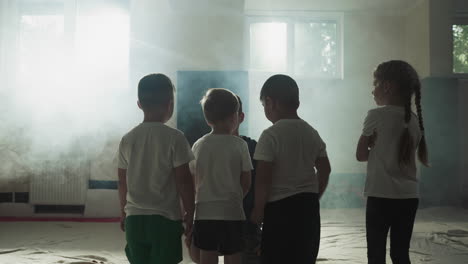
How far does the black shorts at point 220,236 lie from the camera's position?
55.6 inches

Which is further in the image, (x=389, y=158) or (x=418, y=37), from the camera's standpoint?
(x=418, y=37)

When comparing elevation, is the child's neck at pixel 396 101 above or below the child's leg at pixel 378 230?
above

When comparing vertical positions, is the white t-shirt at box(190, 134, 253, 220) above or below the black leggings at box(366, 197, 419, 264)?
above

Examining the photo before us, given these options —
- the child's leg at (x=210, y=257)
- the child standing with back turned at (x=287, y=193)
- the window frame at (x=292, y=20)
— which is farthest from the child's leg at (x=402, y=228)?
the window frame at (x=292, y=20)

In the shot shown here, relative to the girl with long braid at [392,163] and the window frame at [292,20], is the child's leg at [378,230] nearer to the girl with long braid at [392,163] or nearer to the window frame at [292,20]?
the girl with long braid at [392,163]


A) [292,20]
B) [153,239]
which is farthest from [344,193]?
[153,239]

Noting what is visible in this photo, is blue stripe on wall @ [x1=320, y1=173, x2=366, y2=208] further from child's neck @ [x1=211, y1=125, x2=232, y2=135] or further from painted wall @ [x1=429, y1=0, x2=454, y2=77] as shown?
child's neck @ [x1=211, y1=125, x2=232, y2=135]

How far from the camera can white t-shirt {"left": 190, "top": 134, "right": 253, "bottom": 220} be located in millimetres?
1411

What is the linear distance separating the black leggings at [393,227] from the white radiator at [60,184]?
356 cm

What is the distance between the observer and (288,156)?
1.39 metres

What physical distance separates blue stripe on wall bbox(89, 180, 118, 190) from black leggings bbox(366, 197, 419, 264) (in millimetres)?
3367

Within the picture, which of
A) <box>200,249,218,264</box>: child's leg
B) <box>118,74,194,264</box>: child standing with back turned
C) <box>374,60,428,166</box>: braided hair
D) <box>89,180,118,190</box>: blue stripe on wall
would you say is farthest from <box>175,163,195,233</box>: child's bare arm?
<box>89,180,118,190</box>: blue stripe on wall

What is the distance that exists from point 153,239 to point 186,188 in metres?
0.22

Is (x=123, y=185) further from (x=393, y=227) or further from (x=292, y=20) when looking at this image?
(x=292, y=20)
